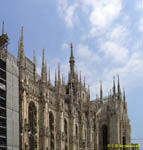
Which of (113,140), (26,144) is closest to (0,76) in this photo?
(26,144)

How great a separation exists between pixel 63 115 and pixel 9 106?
19.6 meters

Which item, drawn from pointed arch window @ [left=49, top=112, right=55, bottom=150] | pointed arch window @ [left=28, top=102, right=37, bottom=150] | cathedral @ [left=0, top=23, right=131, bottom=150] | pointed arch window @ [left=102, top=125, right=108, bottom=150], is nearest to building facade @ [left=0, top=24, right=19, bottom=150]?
cathedral @ [left=0, top=23, right=131, bottom=150]

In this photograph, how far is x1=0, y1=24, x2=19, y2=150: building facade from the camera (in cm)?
4012

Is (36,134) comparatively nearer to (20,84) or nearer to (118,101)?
(20,84)

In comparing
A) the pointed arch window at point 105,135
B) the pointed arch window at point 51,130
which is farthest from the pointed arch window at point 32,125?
A: the pointed arch window at point 105,135

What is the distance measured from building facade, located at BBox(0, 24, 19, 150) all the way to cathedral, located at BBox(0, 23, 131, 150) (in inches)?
57.5

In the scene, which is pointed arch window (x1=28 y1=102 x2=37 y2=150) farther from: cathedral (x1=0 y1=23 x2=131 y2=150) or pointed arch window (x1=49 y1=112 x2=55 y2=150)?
pointed arch window (x1=49 y1=112 x2=55 y2=150)

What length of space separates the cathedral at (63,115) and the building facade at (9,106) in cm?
146

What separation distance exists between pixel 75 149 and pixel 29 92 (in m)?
20.5

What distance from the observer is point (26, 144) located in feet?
144

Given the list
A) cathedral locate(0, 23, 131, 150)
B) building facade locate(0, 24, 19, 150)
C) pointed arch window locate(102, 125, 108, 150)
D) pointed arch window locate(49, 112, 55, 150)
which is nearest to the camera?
building facade locate(0, 24, 19, 150)

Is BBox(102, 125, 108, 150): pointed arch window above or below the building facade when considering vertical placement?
below

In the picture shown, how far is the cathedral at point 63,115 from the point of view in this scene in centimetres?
4614

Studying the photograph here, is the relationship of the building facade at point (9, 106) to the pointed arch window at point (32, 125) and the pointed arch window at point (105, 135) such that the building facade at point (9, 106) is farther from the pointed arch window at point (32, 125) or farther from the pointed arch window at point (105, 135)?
the pointed arch window at point (105, 135)
